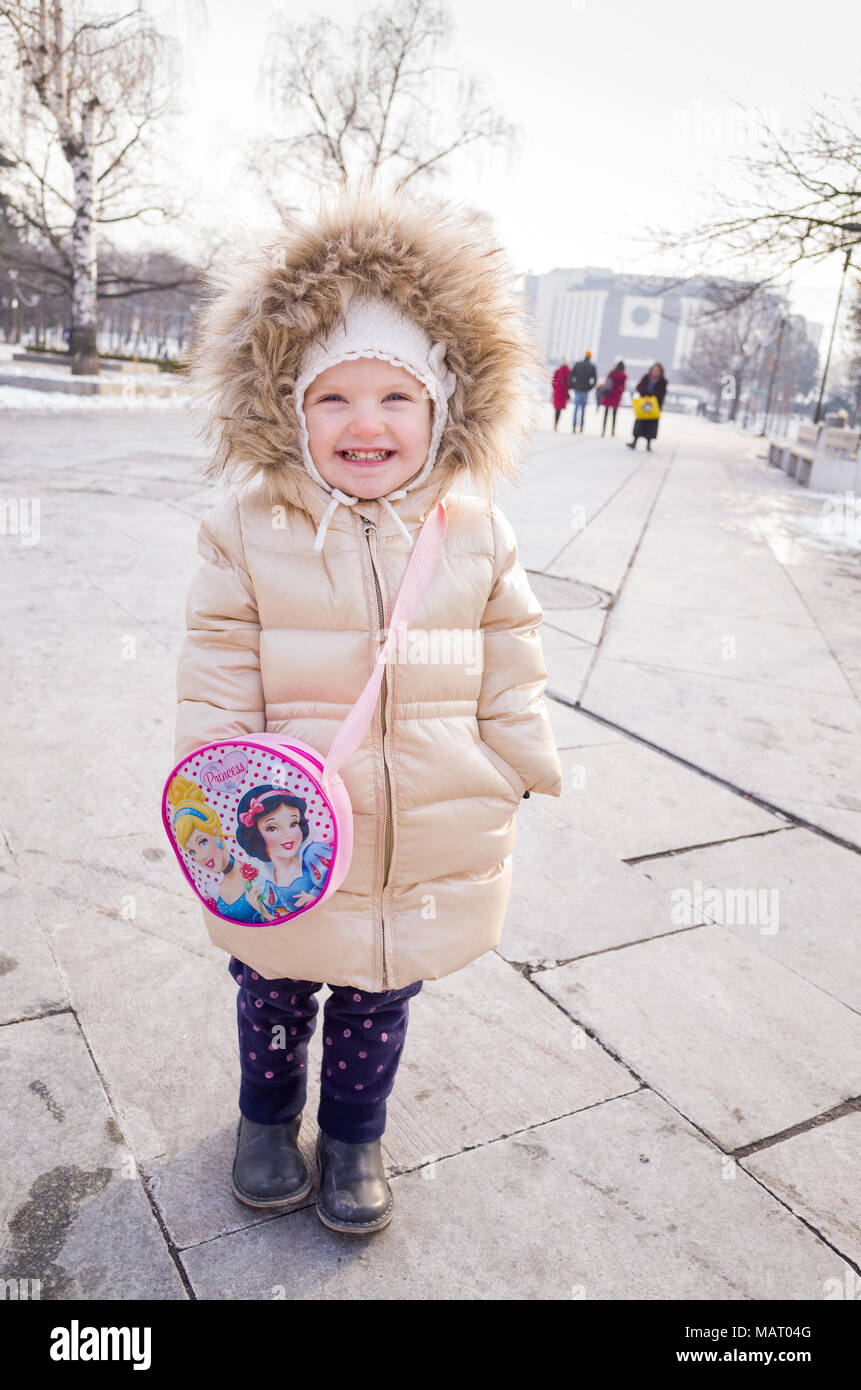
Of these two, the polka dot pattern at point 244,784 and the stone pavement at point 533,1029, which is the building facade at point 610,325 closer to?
the stone pavement at point 533,1029

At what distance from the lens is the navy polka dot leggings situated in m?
1.82

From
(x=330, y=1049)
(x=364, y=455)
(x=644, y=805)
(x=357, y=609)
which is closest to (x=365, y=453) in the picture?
(x=364, y=455)

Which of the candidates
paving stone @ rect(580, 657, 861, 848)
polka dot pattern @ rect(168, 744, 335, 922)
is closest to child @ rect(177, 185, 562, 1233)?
polka dot pattern @ rect(168, 744, 335, 922)

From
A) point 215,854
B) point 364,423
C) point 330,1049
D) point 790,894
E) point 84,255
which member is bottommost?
point 790,894

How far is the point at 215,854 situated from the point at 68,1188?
71cm

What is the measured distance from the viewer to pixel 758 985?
102 inches

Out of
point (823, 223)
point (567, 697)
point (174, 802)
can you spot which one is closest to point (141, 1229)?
point (174, 802)

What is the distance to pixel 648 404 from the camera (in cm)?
1930

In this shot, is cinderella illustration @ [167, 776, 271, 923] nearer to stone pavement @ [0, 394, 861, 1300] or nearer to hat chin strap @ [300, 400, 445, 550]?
hat chin strap @ [300, 400, 445, 550]

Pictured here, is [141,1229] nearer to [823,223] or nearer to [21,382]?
[823,223]

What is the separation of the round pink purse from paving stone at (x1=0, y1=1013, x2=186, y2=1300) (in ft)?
1.93

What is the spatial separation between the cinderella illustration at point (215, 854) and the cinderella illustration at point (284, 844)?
3 centimetres

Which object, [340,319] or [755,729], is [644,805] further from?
[340,319]

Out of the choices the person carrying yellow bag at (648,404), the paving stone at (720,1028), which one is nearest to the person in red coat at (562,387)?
the person carrying yellow bag at (648,404)
